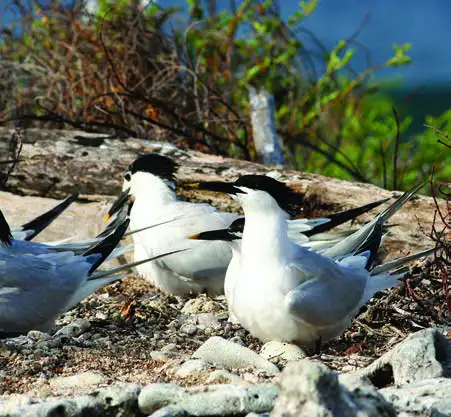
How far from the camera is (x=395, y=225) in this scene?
17.3 feet

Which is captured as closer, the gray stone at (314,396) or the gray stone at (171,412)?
the gray stone at (314,396)

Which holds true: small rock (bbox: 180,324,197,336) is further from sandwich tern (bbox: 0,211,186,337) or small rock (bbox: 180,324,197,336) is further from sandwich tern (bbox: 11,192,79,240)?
sandwich tern (bbox: 11,192,79,240)

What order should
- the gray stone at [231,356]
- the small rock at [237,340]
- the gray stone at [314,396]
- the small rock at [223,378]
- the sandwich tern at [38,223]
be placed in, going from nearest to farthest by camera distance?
the gray stone at [314,396] < the small rock at [223,378] < the gray stone at [231,356] < the small rock at [237,340] < the sandwich tern at [38,223]

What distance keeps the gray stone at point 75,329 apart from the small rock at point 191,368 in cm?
100

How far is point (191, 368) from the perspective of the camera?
329 cm

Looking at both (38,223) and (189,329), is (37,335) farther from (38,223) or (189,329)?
(38,223)

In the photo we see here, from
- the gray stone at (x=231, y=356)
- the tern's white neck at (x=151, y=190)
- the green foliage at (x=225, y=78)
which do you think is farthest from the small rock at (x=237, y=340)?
the green foliage at (x=225, y=78)

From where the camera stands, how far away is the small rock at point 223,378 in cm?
303

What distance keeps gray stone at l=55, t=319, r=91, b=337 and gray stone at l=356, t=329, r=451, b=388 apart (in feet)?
4.92

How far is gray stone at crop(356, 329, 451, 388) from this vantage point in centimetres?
306

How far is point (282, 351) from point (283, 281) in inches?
10.9

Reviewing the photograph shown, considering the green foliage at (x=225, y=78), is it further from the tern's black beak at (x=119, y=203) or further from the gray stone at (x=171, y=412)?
the gray stone at (x=171, y=412)

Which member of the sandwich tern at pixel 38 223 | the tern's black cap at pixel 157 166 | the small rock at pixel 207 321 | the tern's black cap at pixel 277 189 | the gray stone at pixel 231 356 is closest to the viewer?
the gray stone at pixel 231 356

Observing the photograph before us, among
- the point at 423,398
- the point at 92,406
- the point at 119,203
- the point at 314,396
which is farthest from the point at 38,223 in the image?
the point at 314,396
